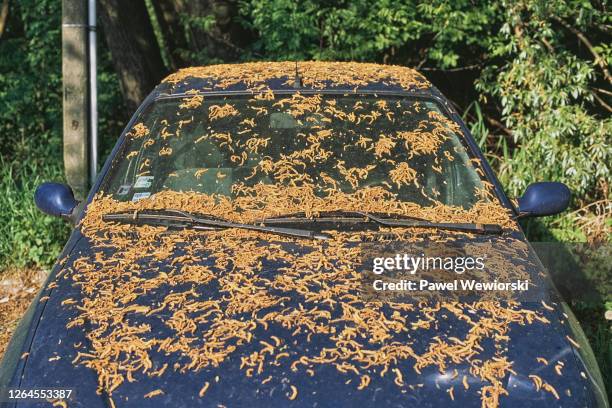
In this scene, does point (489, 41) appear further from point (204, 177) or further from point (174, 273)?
point (174, 273)

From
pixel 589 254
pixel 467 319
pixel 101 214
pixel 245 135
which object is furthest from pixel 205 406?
pixel 589 254

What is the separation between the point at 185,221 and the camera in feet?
10.7

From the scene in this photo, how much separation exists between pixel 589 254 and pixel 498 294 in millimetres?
4119

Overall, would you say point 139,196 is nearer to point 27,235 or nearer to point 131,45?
point 27,235

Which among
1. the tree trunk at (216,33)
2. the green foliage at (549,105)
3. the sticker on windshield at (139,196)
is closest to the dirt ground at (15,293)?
the sticker on windshield at (139,196)

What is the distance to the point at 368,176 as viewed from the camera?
3.55m

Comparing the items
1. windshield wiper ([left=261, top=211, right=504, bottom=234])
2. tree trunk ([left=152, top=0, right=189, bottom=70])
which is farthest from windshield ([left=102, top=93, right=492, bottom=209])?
tree trunk ([left=152, top=0, right=189, bottom=70])

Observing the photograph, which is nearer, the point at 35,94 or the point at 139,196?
the point at 139,196

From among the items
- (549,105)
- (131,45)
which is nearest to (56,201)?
(549,105)

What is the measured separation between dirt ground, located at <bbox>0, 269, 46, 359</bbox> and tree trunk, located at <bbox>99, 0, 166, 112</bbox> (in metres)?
2.70

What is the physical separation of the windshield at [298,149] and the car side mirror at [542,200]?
202mm

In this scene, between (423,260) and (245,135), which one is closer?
(423,260)

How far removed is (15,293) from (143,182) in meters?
3.10

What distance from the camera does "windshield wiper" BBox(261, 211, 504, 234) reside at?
10.5 ft
